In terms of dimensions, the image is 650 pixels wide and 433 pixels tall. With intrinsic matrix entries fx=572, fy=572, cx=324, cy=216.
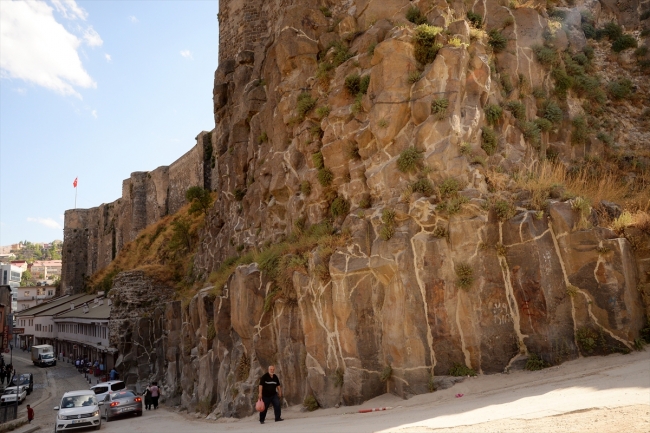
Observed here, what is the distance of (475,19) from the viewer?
1672 centimetres

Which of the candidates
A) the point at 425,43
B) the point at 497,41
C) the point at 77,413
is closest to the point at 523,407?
the point at 425,43

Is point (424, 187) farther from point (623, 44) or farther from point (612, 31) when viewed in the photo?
point (612, 31)

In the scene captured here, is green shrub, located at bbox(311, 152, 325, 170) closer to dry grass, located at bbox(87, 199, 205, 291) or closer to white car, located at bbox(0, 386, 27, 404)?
dry grass, located at bbox(87, 199, 205, 291)

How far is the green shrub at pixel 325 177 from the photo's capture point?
16703 millimetres

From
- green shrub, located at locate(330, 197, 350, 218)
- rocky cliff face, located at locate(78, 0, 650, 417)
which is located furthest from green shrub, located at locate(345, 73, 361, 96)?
green shrub, located at locate(330, 197, 350, 218)

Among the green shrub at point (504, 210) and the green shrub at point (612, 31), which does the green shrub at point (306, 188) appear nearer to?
the green shrub at point (504, 210)

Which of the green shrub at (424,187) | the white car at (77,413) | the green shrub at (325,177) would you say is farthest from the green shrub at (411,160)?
the white car at (77,413)

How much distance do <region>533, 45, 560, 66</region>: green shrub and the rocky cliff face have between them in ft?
0.15

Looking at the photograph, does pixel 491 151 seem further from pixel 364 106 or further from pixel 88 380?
pixel 88 380

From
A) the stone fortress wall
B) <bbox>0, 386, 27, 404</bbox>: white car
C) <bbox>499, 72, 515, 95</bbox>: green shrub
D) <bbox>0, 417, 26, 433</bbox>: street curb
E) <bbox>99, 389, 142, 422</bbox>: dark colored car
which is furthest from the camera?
the stone fortress wall

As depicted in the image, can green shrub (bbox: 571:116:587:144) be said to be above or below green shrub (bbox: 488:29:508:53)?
below

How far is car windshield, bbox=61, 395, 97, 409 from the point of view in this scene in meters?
18.1

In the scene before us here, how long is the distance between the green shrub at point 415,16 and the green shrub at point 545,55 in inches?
147

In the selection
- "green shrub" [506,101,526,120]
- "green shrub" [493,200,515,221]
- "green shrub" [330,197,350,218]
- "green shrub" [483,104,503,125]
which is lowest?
"green shrub" [493,200,515,221]
